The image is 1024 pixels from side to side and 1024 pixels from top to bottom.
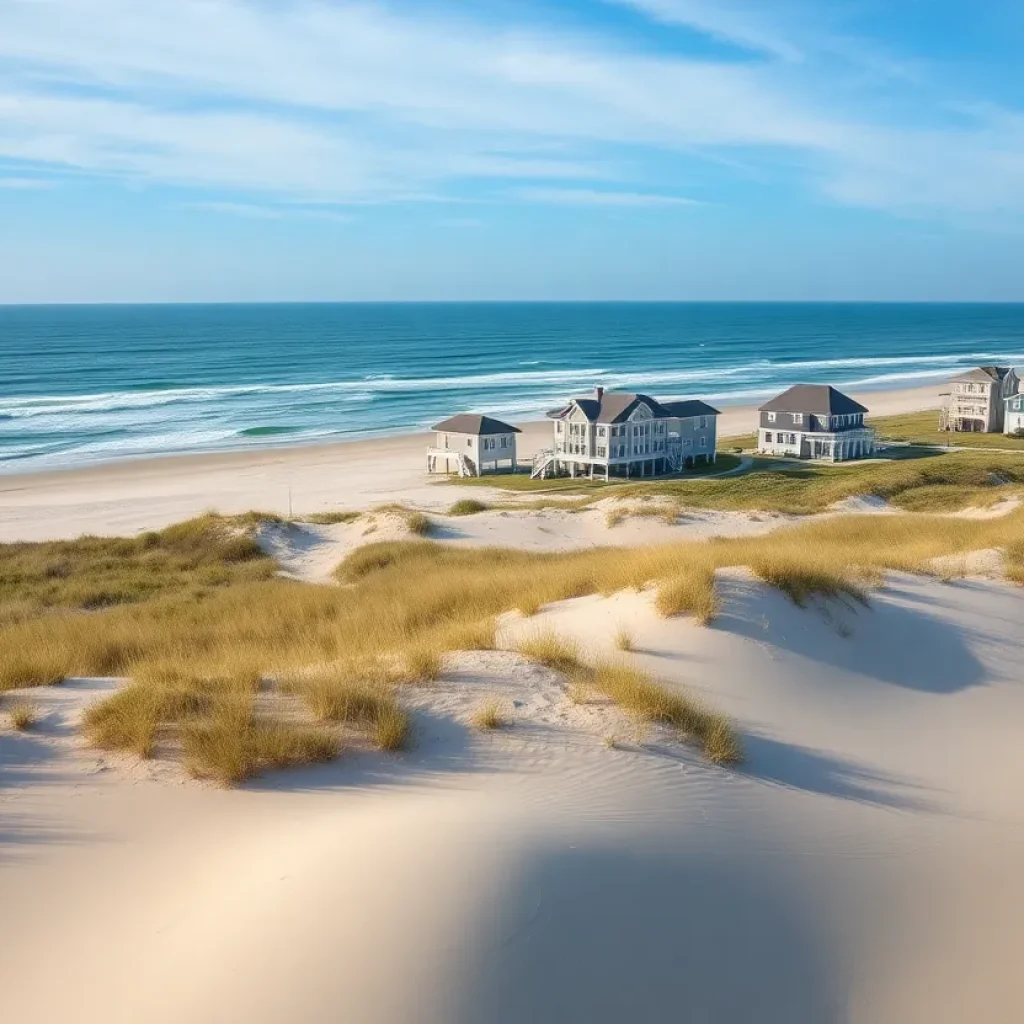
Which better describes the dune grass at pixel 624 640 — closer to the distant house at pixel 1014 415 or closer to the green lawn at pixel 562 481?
the green lawn at pixel 562 481

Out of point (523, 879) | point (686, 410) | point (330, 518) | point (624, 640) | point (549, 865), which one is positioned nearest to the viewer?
point (523, 879)

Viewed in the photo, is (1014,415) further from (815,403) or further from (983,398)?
(815,403)

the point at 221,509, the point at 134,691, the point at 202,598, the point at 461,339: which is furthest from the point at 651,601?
the point at 461,339

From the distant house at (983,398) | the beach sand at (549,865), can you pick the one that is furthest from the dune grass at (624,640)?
the distant house at (983,398)

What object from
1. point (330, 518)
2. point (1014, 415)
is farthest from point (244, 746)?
point (1014, 415)

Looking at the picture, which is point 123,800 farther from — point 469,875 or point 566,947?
point 566,947

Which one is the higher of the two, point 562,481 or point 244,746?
point 244,746
